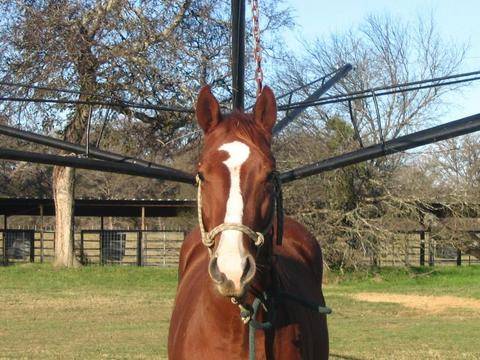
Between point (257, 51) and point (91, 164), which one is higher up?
point (257, 51)

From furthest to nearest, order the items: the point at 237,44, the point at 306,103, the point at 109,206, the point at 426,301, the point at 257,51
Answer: the point at 109,206, the point at 426,301, the point at 306,103, the point at 237,44, the point at 257,51

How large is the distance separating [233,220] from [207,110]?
2.14 ft

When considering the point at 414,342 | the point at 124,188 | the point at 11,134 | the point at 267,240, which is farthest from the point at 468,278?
the point at 124,188

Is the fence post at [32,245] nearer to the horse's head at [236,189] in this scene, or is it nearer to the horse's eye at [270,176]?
the horse's head at [236,189]

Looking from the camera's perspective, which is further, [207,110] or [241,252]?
[207,110]

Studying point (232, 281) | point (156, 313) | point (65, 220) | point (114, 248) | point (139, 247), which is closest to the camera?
point (232, 281)

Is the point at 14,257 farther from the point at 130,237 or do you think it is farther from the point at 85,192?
the point at 85,192

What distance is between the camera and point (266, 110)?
358 centimetres

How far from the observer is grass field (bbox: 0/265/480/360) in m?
11.8

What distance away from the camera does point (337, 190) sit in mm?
24500

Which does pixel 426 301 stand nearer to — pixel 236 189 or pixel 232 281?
pixel 236 189

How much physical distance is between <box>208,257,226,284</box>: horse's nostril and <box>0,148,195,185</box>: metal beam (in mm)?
2829

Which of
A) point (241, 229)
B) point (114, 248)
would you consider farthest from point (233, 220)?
point (114, 248)

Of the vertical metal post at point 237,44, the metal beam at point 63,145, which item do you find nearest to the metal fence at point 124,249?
the metal beam at point 63,145
